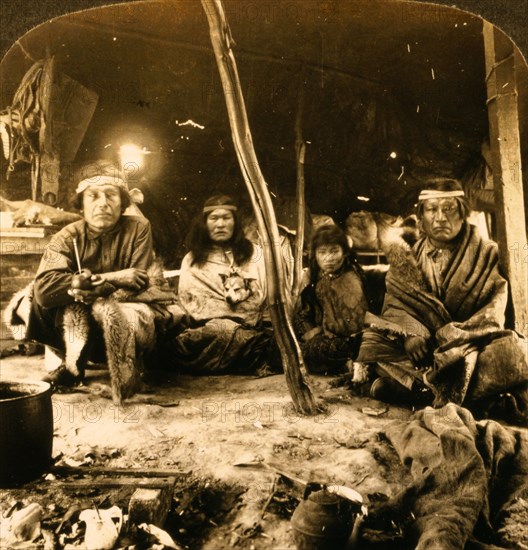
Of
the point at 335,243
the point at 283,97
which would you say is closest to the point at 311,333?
the point at 335,243

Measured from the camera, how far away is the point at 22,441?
2393mm

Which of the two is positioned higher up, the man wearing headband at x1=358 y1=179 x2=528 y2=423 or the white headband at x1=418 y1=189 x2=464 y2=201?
the white headband at x1=418 y1=189 x2=464 y2=201

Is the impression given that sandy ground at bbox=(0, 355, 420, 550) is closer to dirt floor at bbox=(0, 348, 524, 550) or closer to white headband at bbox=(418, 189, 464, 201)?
dirt floor at bbox=(0, 348, 524, 550)

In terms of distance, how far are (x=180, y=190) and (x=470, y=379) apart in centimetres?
170

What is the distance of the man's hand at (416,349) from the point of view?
255 centimetres

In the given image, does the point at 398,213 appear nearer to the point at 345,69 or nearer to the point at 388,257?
the point at 388,257

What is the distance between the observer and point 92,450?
2471 mm

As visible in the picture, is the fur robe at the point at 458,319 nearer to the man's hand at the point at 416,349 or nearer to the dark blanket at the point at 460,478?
the man's hand at the point at 416,349

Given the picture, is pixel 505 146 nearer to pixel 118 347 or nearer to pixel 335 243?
A: pixel 335 243

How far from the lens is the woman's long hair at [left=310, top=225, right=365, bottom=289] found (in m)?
2.72

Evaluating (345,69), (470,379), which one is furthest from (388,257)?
(345,69)

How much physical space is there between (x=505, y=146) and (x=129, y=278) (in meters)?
1.97

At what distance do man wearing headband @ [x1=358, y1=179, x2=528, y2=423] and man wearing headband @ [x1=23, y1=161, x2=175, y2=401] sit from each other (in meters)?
1.19

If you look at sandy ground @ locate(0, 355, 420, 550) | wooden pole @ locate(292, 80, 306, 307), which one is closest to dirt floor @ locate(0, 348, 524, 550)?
sandy ground @ locate(0, 355, 420, 550)
